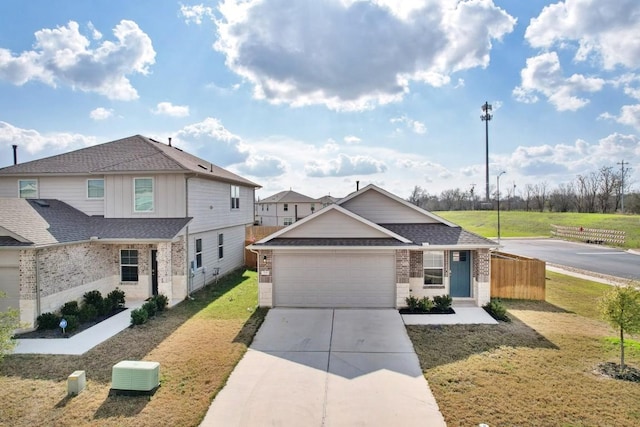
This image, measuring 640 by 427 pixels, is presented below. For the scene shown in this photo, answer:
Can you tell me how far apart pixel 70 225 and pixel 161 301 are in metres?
4.71

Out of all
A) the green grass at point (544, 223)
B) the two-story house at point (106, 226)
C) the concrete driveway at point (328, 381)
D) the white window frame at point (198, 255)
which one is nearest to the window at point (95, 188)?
the two-story house at point (106, 226)

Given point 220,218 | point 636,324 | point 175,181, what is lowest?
point 636,324

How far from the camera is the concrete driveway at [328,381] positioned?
22.2ft

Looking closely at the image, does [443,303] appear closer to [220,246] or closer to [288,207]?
[220,246]

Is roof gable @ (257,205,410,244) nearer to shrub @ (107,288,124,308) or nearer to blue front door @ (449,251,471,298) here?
blue front door @ (449,251,471,298)

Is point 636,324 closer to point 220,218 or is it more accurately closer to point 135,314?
point 135,314

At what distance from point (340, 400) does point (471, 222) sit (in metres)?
63.0

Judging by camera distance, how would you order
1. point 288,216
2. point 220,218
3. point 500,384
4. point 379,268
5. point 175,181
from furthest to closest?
point 288,216 → point 220,218 → point 175,181 → point 379,268 → point 500,384

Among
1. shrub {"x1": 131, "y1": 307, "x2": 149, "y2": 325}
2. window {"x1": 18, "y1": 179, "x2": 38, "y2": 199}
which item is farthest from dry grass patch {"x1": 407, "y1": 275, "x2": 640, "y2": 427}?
window {"x1": 18, "y1": 179, "x2": 38, "y2": 199}

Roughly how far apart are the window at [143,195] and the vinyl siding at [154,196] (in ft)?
0.45

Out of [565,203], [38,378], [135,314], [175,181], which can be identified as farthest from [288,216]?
[565,203]

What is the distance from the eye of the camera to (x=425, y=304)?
13117mm

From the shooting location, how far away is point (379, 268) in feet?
44.5

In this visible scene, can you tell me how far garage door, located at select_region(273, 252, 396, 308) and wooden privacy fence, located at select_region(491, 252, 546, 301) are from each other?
503 centimetres
